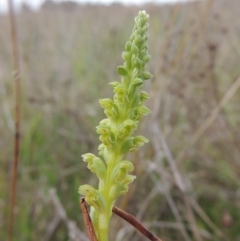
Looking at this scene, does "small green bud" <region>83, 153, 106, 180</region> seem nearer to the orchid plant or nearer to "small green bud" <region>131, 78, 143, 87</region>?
the orchid plant

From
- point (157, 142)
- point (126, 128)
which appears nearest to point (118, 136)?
point (126, 128)

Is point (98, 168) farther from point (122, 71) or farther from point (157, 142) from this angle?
point (157, 142)

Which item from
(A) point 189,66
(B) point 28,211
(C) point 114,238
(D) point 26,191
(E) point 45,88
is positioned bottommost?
(C) point 114,238

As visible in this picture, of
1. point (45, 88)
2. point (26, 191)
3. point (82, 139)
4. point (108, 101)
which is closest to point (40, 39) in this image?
point (45, 88)

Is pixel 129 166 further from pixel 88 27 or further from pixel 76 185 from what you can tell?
pixel 88 27

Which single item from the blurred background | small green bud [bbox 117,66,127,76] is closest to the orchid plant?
small green bud [bbox 117,66,127,76]

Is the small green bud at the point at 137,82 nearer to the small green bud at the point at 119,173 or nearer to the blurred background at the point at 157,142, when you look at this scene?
the small green bud at the point at 119,173

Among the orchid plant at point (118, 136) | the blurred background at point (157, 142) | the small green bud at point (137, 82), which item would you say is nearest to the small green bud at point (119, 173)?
the orchid plant at point (118, 136)

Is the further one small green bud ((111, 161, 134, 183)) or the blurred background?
the blurred background

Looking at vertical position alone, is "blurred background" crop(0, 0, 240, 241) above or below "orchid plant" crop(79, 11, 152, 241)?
above
